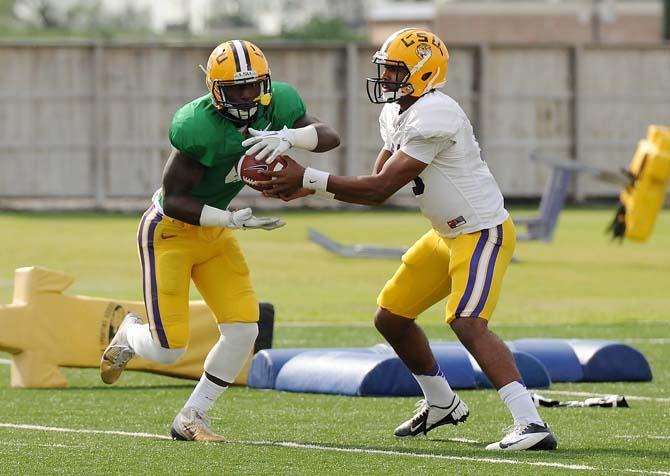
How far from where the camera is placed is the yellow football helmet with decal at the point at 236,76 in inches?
285

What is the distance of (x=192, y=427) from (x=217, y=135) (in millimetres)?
1423

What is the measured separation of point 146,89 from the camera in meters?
29.6

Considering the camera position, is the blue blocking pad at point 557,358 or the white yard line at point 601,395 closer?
→ the white yard line at point 601,395

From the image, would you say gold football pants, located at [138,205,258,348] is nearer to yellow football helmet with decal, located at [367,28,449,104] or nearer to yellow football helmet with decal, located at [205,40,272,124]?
yellow football helmet with decal, located at [205,40,272,124]

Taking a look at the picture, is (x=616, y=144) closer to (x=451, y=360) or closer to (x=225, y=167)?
(x=451, y=360)

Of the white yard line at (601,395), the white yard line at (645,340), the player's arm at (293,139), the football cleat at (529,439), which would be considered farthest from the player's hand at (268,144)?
the white yard line at (645,340)

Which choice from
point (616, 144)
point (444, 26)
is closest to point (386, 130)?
point (616, 144)

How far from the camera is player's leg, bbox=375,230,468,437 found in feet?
24.8

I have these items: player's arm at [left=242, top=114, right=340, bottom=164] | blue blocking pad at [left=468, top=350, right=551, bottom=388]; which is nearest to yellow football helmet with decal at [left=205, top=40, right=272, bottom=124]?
player's arm at [left=242, top=114, right=340, bottom=164]

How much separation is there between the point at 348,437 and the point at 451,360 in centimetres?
210

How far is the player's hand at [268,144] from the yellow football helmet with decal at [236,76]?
0.22 meters

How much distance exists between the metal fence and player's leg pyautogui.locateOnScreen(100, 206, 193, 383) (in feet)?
69.3

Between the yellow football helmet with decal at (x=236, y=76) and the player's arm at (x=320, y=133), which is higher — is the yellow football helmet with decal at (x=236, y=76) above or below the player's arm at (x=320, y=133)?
above

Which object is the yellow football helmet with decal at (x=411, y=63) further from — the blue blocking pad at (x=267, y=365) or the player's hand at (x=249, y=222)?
the blue blocking pad at (x=267, y=365)
